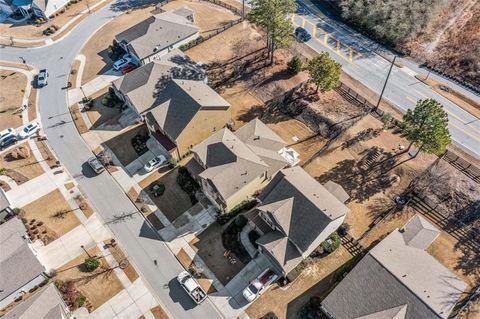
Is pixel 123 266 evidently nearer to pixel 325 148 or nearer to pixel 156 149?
pixel 156 149

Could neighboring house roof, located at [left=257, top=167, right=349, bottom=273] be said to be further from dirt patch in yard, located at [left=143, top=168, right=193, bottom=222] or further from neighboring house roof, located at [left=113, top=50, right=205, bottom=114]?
neighboring house roof, located at [left=113, top=50, right=205, bottom=114]

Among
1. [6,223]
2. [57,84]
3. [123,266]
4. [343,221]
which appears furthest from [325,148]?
[57,84]

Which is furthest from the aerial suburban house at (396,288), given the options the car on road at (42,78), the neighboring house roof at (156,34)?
the car on road at (42,78)

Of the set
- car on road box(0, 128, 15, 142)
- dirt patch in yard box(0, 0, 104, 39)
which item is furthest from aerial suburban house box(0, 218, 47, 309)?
dirt patch in yard box(0, 0, 104, 39)

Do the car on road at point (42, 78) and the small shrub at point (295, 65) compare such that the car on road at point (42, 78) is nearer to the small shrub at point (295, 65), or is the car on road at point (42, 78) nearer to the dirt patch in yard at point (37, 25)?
the dirt patch in yard at point (37, 25)

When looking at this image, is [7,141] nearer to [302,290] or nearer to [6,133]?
[6,133]

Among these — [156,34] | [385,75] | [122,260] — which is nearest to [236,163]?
[122,260]

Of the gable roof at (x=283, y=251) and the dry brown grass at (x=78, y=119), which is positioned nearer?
the gable roof at (x=283, y=251)
